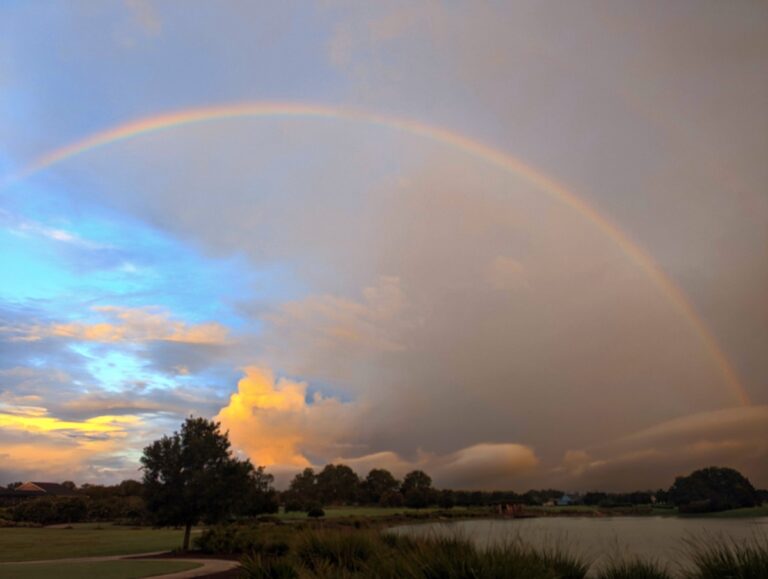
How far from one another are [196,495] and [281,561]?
23554 millimetres

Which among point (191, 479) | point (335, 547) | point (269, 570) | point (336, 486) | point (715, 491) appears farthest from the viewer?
point (336, 486)

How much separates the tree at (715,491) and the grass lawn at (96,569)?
68.4m

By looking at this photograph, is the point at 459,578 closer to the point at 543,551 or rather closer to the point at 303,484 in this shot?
the point at 543,551

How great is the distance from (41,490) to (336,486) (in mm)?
→ 76921

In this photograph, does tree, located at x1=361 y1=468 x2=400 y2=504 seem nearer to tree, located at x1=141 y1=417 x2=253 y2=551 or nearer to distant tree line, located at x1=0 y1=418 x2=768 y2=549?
distant tree line, located at x1=0 y1=418 x2=768 y2=549

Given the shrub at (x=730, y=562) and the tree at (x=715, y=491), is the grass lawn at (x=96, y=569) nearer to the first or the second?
the shrub at (x=730, y=562)

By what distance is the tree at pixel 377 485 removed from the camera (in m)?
178

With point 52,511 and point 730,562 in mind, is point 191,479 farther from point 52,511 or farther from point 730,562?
point 52,511

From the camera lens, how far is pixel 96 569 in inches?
989

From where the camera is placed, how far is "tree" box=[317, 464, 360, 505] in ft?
566

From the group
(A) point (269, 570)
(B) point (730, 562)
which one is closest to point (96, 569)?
(A) point (269, 570)

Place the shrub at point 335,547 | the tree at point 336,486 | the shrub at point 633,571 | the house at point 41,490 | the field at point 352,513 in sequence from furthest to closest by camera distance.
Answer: the tree at point 336,486 → the house at point 41,490 → the field at point 352,513 → the shrub at point 335,547 → the shrub at point 633,571

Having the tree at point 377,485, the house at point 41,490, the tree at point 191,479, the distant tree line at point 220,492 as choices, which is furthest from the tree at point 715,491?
the house at point 41,490

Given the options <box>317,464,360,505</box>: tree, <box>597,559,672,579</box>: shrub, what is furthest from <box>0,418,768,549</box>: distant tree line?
<box>597,559,672,579</box>: shrub
